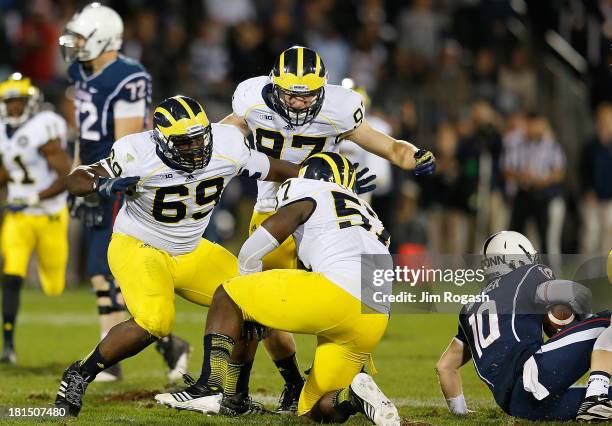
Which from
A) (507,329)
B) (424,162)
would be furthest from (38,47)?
(507,329)

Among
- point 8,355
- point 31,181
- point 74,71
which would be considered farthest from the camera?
point 31,181

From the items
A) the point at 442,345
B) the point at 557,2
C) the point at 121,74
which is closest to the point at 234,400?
the point at 121,74

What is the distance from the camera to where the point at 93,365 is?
19.1 ft

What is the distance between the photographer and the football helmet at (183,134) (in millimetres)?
5887

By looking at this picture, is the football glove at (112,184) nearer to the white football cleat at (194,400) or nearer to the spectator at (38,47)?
the white football cleat at (194,400)

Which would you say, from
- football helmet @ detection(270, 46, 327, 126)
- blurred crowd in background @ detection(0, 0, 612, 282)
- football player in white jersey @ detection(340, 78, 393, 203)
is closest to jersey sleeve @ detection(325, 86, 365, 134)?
football helmet @ detection(270, 46, 327, 126)

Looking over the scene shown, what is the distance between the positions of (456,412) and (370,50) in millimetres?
9439

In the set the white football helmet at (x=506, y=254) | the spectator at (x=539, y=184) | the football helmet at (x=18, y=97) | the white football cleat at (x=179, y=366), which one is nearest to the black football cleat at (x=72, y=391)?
the white football cleat at (x=179, y=366)

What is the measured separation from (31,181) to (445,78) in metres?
7.27

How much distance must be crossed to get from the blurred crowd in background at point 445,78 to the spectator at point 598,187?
0.07 feet

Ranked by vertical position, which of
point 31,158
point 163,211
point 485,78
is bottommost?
point 163,211

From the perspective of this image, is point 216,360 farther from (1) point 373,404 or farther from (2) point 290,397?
(2) point 290,397

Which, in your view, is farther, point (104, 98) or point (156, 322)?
point (104, 98)

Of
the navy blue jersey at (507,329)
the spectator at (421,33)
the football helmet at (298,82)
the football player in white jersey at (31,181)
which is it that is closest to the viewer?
the navy blue jersey at (507,329)
